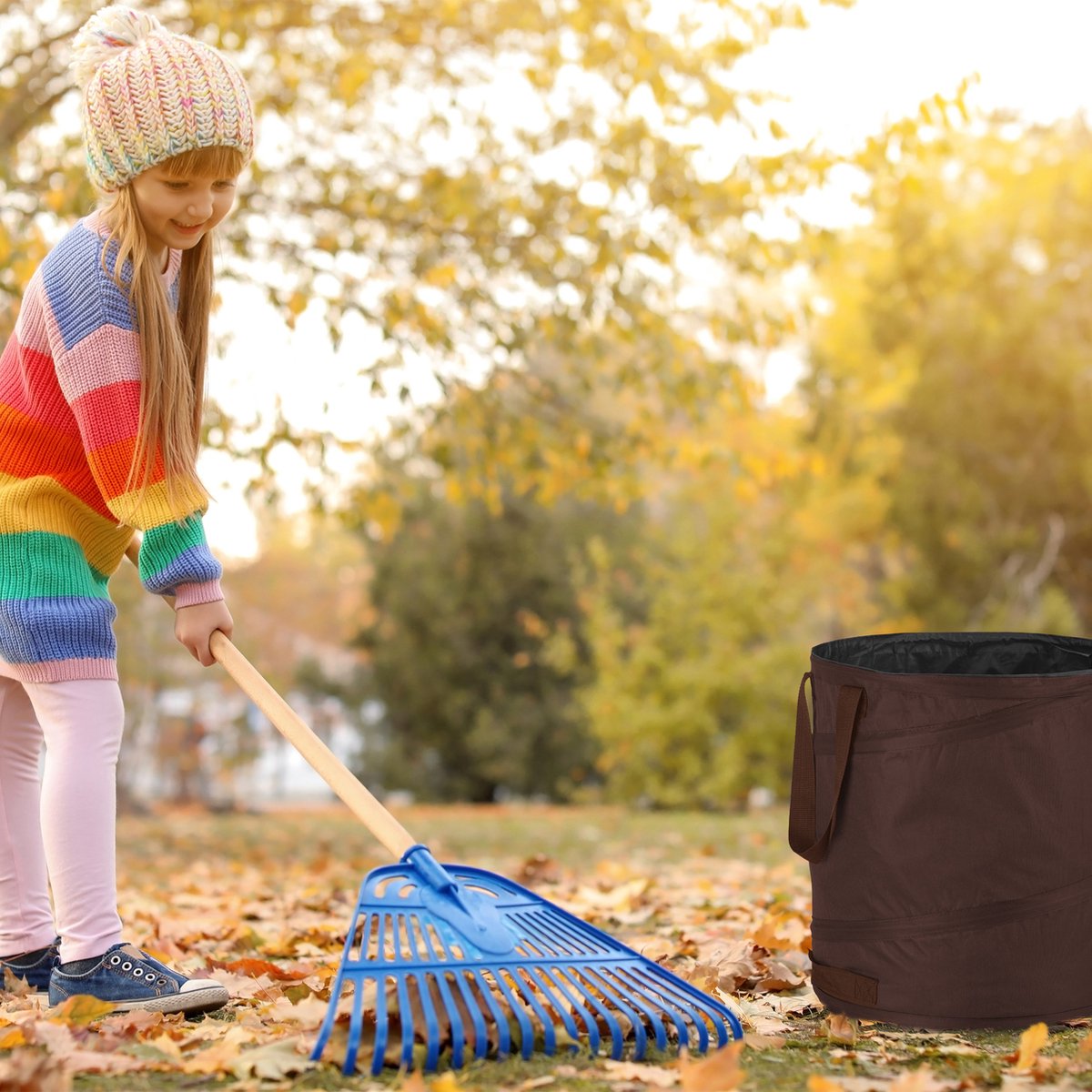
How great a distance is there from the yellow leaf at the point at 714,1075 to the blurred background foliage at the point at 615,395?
174 inches

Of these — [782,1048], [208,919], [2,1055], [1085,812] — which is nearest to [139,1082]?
[2,1055]

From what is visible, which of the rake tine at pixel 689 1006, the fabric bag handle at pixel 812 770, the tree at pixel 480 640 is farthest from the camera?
the tree at pixel 480 640

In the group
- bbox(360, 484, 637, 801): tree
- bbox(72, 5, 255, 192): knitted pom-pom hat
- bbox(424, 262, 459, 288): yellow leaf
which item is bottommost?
bbox(360, 484, 637, 801): tree

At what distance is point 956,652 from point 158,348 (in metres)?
1.87

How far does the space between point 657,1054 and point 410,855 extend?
55 cm

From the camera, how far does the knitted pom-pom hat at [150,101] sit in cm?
248

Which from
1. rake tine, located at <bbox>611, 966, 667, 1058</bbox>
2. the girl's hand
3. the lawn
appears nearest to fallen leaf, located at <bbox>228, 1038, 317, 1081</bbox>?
the lawn

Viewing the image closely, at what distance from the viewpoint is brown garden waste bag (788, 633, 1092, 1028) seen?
2283 millimetres

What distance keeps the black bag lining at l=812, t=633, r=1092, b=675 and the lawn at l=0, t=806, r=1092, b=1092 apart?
2.41 feet

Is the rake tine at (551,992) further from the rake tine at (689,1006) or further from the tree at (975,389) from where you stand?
the tree at (975,389)

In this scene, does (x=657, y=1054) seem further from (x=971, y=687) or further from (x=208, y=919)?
(x=208, y=919)

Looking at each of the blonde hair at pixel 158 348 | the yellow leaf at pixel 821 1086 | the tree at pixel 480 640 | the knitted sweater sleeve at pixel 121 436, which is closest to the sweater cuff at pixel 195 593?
the knitted sweater sleeve at pixel 121 436

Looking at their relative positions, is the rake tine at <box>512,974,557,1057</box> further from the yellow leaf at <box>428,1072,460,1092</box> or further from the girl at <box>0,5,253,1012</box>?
the girl at <box>0,5,253,1012</box>

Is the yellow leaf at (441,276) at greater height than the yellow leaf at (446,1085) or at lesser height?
greater
